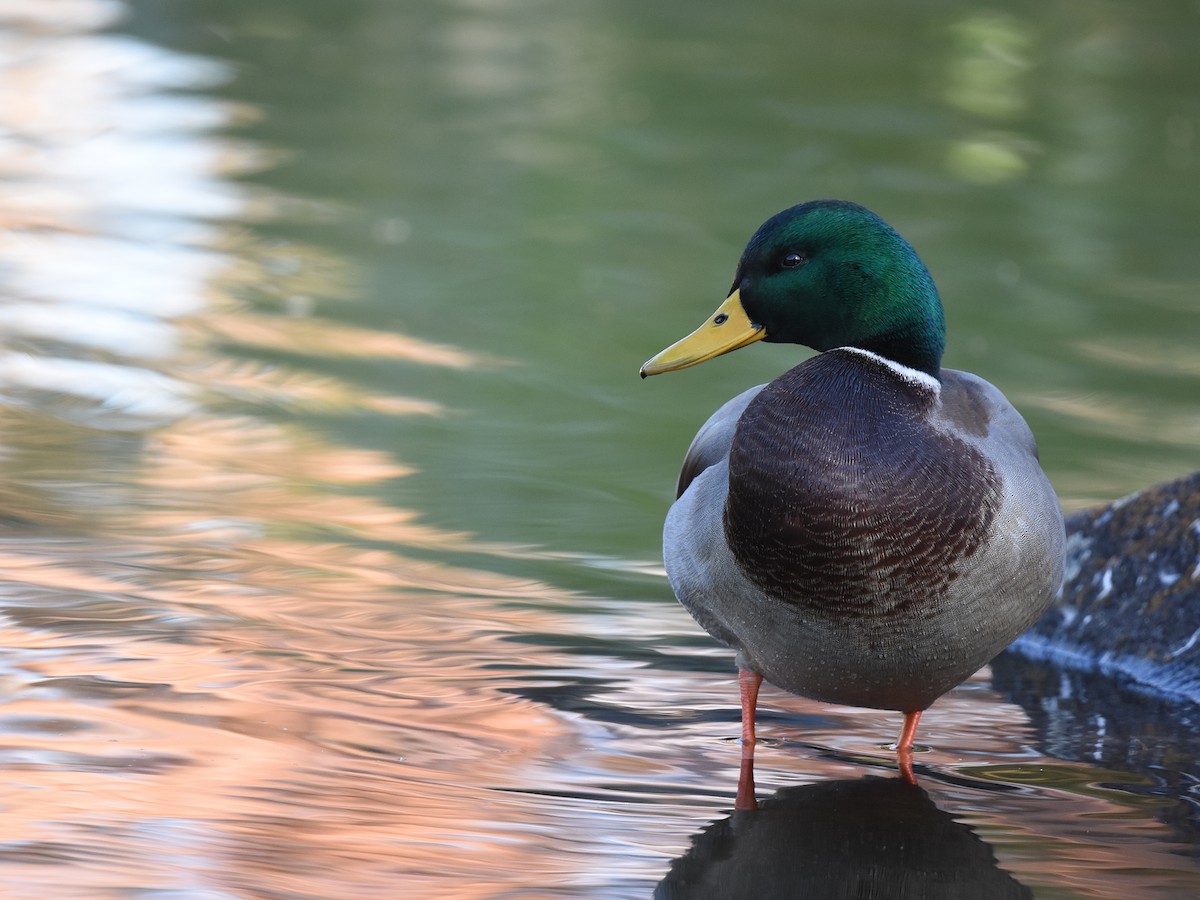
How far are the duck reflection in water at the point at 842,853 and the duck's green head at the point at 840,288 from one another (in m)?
0.95

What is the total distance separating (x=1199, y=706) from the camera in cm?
468

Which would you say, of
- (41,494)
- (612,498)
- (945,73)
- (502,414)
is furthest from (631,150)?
(41,494)

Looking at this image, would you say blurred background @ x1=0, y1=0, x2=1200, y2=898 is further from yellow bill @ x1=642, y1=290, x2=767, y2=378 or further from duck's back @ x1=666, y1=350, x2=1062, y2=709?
yellow bill @ x1=642, y1=290, x2=767, y2=378

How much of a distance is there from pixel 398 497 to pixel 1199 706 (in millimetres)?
2575

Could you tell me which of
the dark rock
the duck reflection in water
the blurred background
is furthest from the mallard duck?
the dark rock

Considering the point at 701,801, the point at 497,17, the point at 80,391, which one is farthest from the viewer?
the point at 497,17

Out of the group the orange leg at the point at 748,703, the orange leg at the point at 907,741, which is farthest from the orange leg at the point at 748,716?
the orange leg at the point at 907,741

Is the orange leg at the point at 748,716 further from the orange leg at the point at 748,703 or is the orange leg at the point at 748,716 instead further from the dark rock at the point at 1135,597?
the dark rock at the point at 1135,597

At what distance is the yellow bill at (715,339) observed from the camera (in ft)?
13.4

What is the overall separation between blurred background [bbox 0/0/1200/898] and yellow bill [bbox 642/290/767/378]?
2.84 ft

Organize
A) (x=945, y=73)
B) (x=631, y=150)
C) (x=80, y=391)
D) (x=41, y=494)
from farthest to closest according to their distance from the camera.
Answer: (x=945, y=73)
(x=631, y=150)
(x=80, y=391)
(x=41, y=494)

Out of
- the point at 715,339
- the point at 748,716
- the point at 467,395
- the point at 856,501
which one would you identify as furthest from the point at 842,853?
the point at 467,395

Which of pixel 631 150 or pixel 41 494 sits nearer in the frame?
pixel 41 494

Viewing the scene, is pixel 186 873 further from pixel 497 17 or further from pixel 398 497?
pixel 497 17
